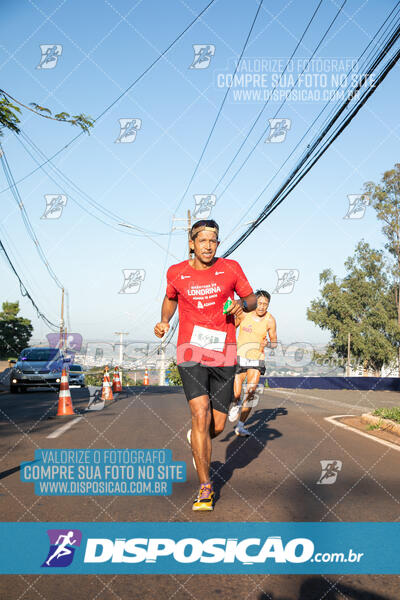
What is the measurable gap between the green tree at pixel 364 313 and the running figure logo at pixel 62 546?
2092 inches

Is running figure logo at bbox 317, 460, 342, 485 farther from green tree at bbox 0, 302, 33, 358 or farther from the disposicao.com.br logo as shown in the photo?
green tree at bbox 0, 302, 33, 358

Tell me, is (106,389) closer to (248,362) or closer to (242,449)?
(248,362)

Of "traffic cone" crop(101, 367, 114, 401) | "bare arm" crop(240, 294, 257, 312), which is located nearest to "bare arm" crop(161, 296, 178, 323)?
"bare arm" crop(240, 294, 257, 312)

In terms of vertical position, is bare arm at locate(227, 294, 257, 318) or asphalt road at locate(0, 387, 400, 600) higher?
bare arm at locate(227, 294, 257, 318)

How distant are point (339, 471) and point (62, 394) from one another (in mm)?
7017

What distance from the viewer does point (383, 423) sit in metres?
9.23

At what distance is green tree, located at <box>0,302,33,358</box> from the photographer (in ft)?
178

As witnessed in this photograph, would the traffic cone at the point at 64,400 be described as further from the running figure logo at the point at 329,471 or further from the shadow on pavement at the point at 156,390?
the shadow on pavement at the point at 156,390

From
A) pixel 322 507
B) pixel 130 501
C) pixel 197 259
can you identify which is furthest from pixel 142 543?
pixel 197 259

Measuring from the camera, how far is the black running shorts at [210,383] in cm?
491

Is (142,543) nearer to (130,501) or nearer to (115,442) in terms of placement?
(130,501)

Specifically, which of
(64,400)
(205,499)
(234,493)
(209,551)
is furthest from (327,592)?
(64,400)

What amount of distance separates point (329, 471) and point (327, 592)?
291 centimetres

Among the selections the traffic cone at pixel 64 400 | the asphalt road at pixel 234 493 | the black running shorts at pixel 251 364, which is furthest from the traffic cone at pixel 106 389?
the black running shorts at pixel 251 364
